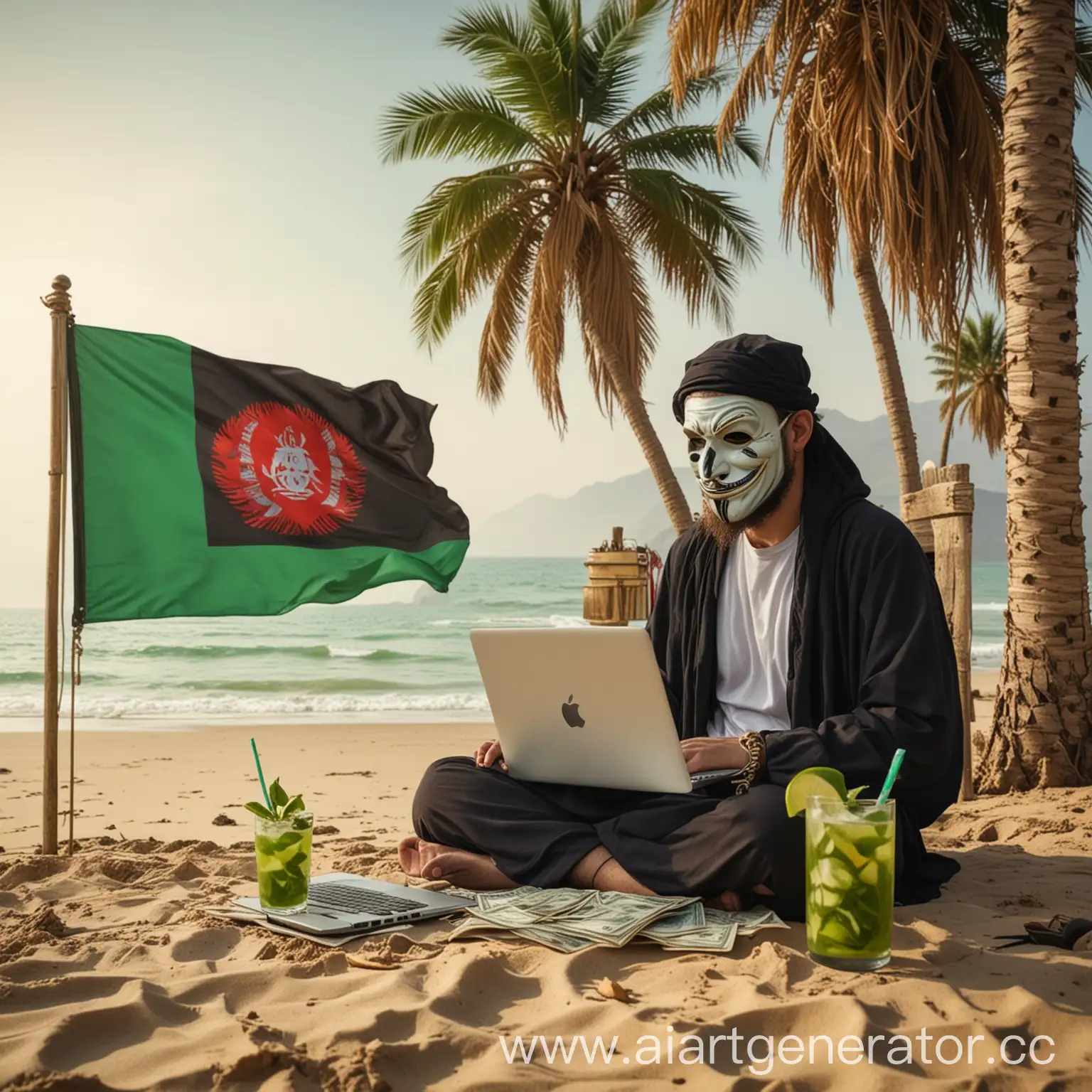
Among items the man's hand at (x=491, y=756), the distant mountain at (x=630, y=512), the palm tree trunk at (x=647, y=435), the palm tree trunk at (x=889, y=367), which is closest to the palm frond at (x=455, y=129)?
the palm tree trunk at (x=647, y=435)

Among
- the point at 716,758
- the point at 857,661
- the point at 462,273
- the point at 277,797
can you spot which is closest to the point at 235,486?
the point at 277,797

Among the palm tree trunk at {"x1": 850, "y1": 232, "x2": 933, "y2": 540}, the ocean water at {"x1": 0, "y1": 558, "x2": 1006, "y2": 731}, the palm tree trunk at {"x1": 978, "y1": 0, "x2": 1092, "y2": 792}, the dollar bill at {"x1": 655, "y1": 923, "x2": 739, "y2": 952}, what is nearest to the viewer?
the dollar bill at {"x1": 655, "y1": 923, "x2": 739, "y2": 952}

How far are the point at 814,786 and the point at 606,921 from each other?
66 centimetres

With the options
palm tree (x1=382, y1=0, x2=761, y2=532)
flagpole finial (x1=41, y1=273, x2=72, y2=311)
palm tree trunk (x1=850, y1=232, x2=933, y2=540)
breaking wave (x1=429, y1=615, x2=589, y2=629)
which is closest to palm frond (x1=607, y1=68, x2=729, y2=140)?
palm tree (x1=382, y1=0, x2=761, y2=532)

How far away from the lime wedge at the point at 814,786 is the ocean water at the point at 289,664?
10292mm

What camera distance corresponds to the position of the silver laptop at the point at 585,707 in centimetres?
266

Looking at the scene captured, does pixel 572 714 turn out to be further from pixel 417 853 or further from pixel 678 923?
pixel 417 853

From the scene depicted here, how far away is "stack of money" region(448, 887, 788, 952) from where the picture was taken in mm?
2479

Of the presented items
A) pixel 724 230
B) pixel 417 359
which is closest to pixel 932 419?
pixel 417 359

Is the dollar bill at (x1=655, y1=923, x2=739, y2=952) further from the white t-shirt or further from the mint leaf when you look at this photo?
the mint leaf

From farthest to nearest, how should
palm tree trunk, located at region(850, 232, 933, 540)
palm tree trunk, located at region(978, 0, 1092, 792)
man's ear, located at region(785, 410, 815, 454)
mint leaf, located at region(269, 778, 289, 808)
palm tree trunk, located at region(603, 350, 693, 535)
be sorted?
1. palm tree trunk, located at region(603, 350, 693, 535)
2. palm tree trunk, located at region(850, 232, 933, 540)
3. palm tree trunk, located at region(978, 0, 1092, 792)
4. man's ear, located at region(785, 410, 815, 454)
5. mint leaf, located at region(269, 778, 289, 808)

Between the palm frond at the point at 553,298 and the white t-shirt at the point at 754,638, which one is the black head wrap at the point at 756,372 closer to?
the white t-shirt at the point at 754,638

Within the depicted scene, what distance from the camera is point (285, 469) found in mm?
4863

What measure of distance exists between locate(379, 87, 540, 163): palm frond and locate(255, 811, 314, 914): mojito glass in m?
11.4
